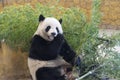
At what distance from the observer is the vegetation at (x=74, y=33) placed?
1.49 metres

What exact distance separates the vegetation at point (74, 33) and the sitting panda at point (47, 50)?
0.46 ft

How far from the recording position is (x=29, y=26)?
149 cm

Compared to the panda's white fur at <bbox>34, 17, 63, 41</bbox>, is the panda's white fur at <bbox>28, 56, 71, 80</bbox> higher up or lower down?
lower down

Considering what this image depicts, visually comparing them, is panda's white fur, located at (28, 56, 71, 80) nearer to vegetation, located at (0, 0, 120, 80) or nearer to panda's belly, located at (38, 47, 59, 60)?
panda's belly, located at (38, 47, 59, 60)

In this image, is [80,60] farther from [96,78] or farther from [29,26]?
[29,26]

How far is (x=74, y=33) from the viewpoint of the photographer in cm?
151

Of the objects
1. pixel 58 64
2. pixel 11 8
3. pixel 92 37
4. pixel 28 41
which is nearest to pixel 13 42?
pixel 28 41

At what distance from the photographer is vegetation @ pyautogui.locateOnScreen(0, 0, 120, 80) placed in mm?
1490

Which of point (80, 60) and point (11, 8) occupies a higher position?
point (11, 8)

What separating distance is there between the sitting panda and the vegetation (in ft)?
0.46

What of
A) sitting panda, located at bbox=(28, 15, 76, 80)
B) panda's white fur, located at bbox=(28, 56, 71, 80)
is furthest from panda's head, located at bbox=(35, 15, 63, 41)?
panda's white fur, located at bbox=(28, 56, 71, 80)

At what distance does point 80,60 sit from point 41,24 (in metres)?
0.28

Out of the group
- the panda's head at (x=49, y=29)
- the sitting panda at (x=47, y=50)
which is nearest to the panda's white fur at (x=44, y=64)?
the sitting panda at (x=47, y=50)

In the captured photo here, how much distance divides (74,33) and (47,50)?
0.25 metres
